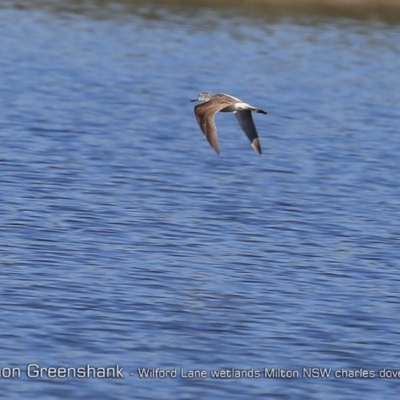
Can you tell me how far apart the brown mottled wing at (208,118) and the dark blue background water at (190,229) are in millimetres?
1171

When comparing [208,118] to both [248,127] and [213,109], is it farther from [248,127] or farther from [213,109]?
[248,127]

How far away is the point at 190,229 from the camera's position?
11648 mm

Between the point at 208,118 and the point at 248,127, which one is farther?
the point at 248,127

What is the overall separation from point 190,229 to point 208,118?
1.62 metres

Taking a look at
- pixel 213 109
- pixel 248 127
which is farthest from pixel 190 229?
pixel 213 109

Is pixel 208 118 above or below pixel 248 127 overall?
above

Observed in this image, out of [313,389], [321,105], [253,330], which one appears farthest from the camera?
[321,105]

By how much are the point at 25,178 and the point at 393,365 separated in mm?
6200

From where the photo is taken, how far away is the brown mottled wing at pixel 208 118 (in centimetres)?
1018

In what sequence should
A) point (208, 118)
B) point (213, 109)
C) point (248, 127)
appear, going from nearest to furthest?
1. point (208, 118)
2. point (213, 109)
3. point (248, 127)

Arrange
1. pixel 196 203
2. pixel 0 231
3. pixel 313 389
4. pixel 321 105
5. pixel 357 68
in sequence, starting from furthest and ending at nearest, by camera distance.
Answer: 1. pixel 357 68
2. pixel 321 105
3. pixel 196 203
4. pixel 0 231
5. pixel 313 389

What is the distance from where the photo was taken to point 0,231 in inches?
436

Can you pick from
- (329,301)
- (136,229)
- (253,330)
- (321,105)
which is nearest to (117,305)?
(253,330)

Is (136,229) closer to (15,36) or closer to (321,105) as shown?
(321,105)
